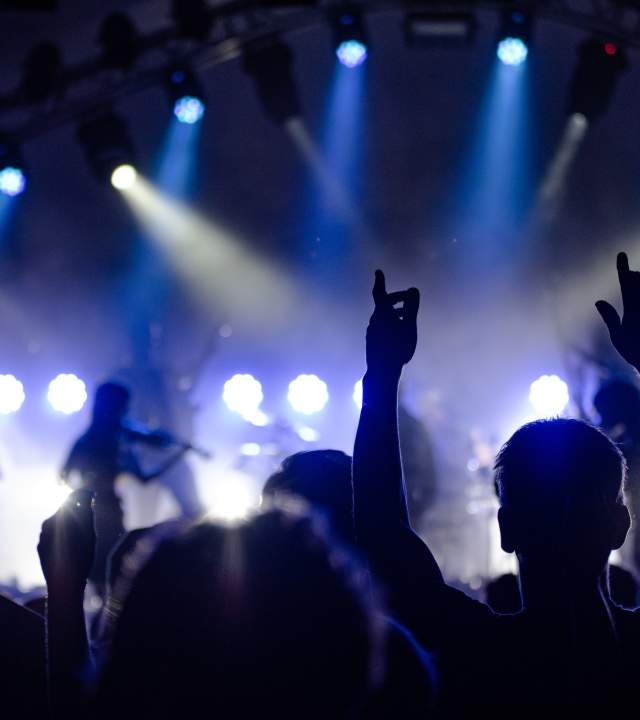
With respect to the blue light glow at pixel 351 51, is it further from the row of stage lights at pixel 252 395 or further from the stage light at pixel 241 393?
the stage light at pixel 241 393

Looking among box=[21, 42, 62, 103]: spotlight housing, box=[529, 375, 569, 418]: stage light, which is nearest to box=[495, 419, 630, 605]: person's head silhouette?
box=[21, 42, 62, 103]: spotlight housing

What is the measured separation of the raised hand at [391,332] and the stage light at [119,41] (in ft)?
22.4

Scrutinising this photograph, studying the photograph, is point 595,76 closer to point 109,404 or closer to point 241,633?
point 109,404

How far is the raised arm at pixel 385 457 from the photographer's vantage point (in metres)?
1.47

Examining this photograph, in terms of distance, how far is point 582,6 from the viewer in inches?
348

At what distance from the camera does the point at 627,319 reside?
176cm

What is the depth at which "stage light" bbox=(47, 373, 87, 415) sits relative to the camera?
434 inches

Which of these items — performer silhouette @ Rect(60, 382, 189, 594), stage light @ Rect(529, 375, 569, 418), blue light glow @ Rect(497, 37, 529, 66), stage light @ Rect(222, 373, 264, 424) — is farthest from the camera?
stage light @ Rect(222, 373, 264, 424)

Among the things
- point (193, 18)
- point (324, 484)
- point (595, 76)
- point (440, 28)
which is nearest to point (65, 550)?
point (324, 484)

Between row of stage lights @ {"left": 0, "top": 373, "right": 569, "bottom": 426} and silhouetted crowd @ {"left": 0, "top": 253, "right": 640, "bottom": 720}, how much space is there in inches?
334

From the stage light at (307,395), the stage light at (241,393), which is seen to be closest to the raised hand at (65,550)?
the stage light at (241,393)

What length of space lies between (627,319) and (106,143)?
7455mm

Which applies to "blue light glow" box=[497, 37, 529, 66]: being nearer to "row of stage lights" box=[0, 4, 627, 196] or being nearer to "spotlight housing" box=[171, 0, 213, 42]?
"row of stage lights" box=[0, 4, 627, 196]

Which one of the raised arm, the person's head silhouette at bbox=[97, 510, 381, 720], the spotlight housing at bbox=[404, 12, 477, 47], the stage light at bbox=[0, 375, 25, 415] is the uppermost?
the spotlight housing at bbox=[404, 12, 477, 47]
